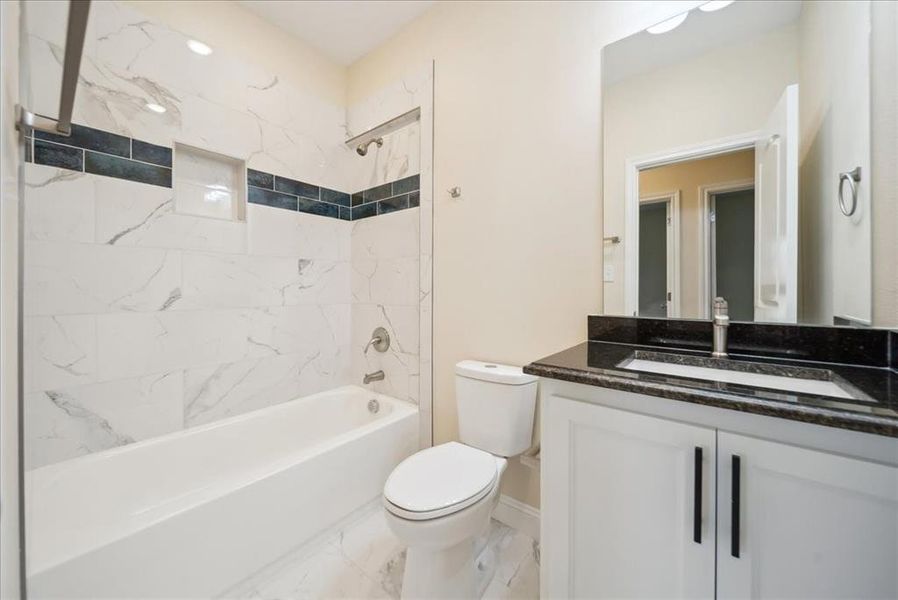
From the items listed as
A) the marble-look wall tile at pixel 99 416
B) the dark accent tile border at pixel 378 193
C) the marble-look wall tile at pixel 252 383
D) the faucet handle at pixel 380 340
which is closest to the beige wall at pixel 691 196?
the dark accent tile border at pixel 378 193

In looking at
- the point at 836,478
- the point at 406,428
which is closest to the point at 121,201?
the point at 406,428

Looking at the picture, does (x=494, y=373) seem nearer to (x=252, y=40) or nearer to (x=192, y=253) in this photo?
(x=192, y=253)

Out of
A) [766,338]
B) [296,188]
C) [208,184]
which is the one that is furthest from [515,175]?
[208,184]

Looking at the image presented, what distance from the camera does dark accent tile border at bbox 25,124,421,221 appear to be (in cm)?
138

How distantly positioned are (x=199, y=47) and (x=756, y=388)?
8.54 ft

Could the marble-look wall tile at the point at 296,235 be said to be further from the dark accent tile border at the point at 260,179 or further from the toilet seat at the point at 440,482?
the toilet seat at the point at 440,482

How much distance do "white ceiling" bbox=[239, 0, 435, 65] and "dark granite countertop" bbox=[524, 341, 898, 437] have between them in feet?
6.83

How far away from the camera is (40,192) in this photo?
52.5 inches

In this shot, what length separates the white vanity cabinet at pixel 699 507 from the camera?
0.64 metres

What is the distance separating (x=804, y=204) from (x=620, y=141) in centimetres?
61

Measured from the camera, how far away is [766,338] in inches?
43.5

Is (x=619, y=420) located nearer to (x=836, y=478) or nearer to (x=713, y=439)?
(x=713, y=439)

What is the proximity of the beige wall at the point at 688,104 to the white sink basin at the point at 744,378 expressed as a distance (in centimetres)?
30

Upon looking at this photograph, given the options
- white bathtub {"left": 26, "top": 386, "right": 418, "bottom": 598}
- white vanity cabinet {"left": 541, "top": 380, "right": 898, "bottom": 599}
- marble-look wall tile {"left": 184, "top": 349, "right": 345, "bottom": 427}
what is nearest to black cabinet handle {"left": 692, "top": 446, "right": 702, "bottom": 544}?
white vanity cabinet {"left": 541, "top": 380, "right": 898, "bottom": 599}
